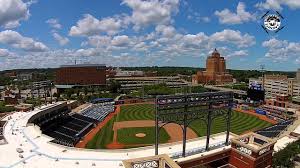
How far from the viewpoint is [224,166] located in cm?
4734

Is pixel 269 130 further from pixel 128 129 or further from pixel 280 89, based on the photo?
pixel 280 89

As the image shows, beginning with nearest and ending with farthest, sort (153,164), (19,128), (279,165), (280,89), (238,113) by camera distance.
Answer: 1. (153,164)
2. (279,165)
3. (19,128)
4. (238,113)
5. (280,89)

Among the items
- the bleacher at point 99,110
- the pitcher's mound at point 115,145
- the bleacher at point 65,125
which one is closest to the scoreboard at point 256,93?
the bleacher at point 99,110

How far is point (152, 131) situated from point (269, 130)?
31.8 m

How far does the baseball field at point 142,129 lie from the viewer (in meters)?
73.9

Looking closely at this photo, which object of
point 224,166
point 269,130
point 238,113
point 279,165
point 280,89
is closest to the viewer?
point 224,166

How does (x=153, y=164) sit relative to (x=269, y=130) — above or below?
above

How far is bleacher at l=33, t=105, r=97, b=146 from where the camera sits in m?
77.4

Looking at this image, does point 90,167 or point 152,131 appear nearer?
point 90,167

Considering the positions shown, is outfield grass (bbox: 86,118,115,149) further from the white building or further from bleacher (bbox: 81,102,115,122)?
the white building

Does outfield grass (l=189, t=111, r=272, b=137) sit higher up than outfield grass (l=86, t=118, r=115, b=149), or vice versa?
outfield grass (l=189, t=111, r=272, b=137)

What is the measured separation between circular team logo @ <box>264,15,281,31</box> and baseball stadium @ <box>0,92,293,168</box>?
55.1ft

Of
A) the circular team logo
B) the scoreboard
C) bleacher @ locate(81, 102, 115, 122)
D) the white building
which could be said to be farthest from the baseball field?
the white building

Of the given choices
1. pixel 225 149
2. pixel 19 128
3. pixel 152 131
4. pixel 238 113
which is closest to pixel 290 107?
pixel 238 113
